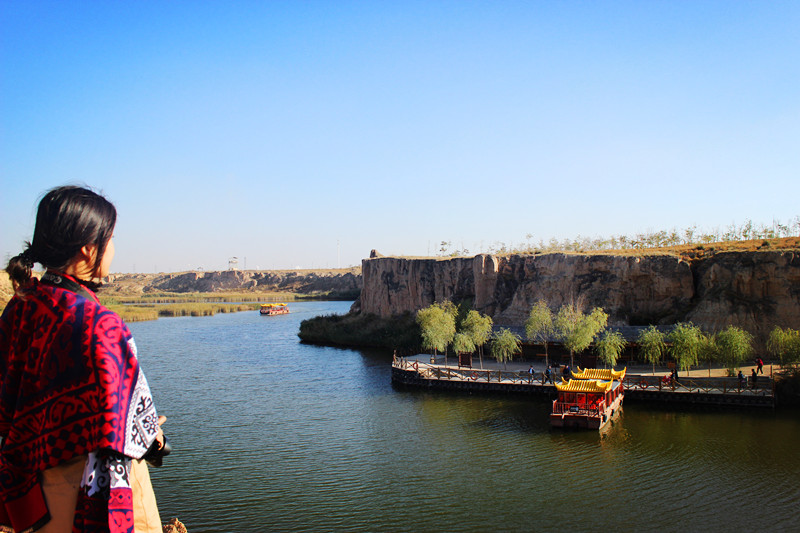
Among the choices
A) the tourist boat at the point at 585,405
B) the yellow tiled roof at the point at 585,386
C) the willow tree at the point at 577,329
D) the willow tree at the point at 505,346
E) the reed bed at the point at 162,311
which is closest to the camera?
the tourist boat at the point at 585,405

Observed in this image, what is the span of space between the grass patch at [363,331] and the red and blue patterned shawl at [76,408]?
53693 millimetres

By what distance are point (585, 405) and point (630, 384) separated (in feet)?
23.2

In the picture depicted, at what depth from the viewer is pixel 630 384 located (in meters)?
32.7

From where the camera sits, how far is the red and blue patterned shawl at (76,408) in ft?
8.02

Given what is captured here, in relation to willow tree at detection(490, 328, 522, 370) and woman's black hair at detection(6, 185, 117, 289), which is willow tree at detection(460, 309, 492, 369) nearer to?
willow tree at detection(490, 328, 522, 370)

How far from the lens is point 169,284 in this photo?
636 feet

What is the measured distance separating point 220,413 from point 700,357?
1049 inches

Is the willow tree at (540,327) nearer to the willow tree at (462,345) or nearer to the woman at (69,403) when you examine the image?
the willow tree at (462,345)

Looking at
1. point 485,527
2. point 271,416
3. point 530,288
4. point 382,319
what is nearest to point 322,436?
point 271,416

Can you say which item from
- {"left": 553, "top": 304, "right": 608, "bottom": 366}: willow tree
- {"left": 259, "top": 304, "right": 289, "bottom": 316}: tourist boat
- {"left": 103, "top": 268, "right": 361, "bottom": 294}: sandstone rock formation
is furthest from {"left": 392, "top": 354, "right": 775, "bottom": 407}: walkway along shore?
{"left": 103, "top": 268, "right": 361, "bottom": 294}: sandstone rock formation

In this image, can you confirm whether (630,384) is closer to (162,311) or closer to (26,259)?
(26,259)

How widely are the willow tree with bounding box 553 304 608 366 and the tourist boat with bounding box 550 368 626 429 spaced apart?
572 cm

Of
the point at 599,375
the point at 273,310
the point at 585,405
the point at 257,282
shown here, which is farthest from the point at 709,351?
the point at 257,282

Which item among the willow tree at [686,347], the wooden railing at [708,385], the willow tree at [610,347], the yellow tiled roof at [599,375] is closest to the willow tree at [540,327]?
the willow tree at [610,347]
